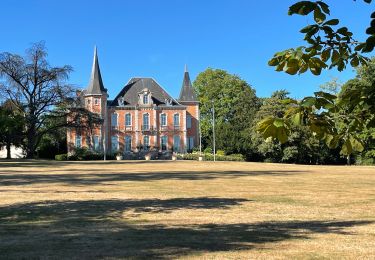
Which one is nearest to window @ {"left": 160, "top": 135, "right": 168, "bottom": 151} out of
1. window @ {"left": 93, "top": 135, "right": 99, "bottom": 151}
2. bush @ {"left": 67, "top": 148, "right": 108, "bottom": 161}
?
window @ {"left": 93, "top": 135, "right": 99, "bottom": 151}

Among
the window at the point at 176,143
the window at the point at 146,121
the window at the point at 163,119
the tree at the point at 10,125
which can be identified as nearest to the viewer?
the tree at the point at 10,125

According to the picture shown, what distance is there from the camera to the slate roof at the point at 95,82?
236 feet

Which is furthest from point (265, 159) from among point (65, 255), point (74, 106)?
point (65, 255)

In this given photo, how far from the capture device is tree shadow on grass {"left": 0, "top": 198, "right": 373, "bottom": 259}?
22.0 ft

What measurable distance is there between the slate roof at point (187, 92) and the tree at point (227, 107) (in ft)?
14.6

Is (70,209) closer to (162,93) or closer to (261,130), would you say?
(261,130)

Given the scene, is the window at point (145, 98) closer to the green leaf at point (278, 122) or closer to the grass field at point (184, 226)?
the grass field at point (184, 226)

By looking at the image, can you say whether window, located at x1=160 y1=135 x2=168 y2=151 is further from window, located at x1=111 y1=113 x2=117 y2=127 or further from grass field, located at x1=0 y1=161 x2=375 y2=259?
grass field, located at x1=0 y1=161 x2=375 y2=259

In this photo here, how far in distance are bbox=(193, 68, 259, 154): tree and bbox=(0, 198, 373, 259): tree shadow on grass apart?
5890cm

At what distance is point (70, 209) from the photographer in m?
11.4

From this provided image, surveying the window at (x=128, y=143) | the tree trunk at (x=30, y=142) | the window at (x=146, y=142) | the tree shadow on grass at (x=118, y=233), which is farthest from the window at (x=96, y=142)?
the tree shadow on grass at (x=118, y=233)

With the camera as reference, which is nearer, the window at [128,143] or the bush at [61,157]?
the bush at [61,157]

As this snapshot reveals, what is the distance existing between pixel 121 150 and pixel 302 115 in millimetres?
73662

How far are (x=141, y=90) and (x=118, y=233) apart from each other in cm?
6921
